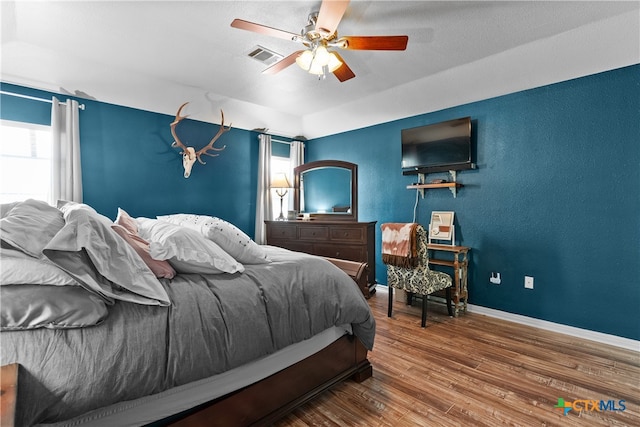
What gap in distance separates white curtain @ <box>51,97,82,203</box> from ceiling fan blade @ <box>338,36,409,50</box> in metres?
2.91

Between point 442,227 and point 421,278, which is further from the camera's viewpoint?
point 442,227

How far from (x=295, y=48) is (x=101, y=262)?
2.54 m

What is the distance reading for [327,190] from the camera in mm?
4633

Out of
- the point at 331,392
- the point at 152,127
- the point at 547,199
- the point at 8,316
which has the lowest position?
the point at 331,392

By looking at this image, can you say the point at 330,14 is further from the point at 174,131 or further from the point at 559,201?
the point at 559,201

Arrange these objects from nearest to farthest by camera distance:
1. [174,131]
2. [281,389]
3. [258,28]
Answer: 1. [281,389]
2. [258,28]
3. [174,131]

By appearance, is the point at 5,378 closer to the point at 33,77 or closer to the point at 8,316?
the point at 8,316

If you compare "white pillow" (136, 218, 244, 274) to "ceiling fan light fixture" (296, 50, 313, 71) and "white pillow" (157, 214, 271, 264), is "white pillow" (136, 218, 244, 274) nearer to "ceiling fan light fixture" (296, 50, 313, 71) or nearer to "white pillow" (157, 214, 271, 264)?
"white pillow" (157, 214, 271, 264)

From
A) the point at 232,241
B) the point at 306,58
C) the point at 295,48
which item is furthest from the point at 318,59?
the point at 232,241

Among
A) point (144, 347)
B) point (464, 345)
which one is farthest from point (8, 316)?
point (464, 345)

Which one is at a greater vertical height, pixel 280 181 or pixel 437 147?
pixel 437 147

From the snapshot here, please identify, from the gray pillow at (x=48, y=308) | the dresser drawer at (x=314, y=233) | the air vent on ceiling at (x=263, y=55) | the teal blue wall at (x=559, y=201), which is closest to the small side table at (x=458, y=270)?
the teal blue wall at (x=559, y=201)

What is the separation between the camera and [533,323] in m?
3.13

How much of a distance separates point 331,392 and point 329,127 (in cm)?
395
